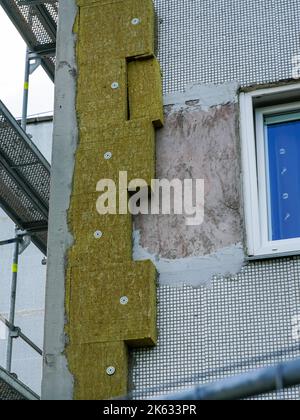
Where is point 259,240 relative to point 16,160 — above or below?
below

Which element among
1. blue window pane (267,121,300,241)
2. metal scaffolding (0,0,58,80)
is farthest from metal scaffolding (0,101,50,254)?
blue window pane (267,121,300,241)

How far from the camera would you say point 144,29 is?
8.16 metres

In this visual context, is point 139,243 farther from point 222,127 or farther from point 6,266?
point 6,266

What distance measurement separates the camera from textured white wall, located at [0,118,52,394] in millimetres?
19141

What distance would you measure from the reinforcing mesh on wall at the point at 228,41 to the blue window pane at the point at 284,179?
16.3 inches

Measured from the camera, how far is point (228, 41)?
26.4 feet

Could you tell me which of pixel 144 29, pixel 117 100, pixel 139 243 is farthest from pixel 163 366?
pixel 144 29

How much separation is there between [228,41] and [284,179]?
121 cm

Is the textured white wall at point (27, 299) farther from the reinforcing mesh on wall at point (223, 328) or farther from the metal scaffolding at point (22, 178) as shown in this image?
the reinforcing mesh on wall at point (223, 328)

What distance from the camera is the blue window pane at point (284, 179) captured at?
7.42 meters

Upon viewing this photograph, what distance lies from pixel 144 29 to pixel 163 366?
273cm

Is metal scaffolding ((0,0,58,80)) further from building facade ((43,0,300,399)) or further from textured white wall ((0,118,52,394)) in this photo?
textured white wall ((0,118,52,394))

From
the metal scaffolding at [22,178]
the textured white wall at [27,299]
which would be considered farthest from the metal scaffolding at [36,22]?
the textured white wall at [27,299]

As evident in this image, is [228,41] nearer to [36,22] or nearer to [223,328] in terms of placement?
[223,328]
